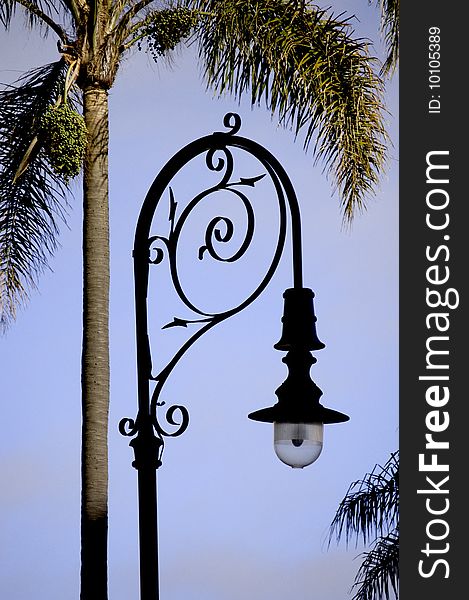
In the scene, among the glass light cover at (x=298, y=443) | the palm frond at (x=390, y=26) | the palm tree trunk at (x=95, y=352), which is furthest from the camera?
the palm frond at (x=390, y=26)

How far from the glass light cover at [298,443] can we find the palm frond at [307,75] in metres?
5.51

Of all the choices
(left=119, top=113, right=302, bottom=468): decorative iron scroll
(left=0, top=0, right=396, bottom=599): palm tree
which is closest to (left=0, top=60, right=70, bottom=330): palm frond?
(left=0, top=0, right=396, bottom=599): palm tree

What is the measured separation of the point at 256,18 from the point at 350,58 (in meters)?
0.92

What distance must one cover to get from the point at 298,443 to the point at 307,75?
243 inches

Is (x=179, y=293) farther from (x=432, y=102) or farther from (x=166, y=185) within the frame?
(x=432, y=102)

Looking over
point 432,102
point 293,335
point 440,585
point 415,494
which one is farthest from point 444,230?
point 293,335

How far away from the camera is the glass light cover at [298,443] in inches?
205

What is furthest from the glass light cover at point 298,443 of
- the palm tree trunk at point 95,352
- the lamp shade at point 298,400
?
the palm tree trunk at point 95,352

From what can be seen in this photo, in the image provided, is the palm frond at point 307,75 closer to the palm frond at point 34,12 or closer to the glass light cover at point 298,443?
the palm frond at point 34,12

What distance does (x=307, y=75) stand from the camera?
10.8m

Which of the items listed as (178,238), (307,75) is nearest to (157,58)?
(307,75)

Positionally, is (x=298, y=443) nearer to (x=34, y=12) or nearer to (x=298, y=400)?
(x=298, y=400)

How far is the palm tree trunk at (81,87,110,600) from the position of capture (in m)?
9.42

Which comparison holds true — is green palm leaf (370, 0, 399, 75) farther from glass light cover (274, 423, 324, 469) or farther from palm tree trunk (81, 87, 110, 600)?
glass light cover (274, 423, 324, 469)
